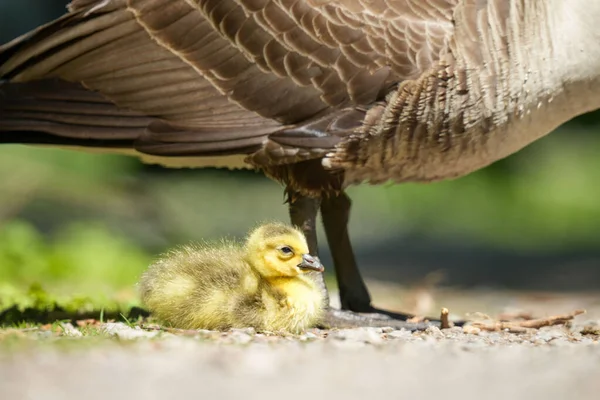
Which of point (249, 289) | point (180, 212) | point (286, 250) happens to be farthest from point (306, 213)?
point (180, 212)

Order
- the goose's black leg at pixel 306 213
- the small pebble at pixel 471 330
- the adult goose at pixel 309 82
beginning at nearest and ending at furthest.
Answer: the small pebble at pixel 471 330, the adult goose at pixel 309 82, the goose's black leg at pixel 306 213

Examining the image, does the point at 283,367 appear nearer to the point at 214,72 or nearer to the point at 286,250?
the point at 286,250

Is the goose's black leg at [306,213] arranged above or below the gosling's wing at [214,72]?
below

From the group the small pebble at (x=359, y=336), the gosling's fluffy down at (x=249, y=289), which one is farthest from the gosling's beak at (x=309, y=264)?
the small pebble at (x=359, y=336)

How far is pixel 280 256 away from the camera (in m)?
5.05

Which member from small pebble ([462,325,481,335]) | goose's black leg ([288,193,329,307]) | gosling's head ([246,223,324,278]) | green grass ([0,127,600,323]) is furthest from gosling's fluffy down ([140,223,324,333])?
green grass ([0,127,600,323])

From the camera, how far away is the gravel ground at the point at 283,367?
3.23 meters

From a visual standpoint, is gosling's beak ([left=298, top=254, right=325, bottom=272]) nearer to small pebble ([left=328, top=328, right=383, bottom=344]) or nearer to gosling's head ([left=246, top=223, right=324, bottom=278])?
gosling's head ([left=246, top=223, right=324, bottom=278])

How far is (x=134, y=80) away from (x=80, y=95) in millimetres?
314

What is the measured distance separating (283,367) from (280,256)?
1417 mm

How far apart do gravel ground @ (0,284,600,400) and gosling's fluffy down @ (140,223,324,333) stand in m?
0.19

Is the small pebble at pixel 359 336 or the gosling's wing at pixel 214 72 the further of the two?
the gosling's wing at pixel 214 72

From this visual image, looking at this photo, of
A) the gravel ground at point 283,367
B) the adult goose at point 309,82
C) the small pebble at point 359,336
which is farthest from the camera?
the adult goose at point 309,82

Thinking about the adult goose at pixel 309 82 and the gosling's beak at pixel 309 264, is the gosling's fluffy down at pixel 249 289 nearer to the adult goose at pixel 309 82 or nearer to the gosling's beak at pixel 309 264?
the gosling's beak at pixel 309 264
